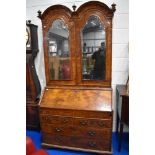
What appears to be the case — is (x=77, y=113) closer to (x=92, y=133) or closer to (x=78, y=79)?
(x=92, y=133)

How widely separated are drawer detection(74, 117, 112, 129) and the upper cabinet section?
51cm

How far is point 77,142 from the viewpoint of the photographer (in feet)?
8.19

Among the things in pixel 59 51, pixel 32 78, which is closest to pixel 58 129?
pixel 32 78

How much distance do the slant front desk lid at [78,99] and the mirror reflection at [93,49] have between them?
23cm

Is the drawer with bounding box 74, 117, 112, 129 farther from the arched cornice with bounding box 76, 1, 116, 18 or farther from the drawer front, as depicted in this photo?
the arched cornice with bounding box 76, 1, 116, 18

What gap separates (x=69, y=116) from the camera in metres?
2.46

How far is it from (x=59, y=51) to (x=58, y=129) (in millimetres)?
1117

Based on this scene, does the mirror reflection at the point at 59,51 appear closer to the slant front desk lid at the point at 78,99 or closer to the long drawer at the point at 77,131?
the slant front desk lid at the point at 78,99

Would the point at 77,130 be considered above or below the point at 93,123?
below

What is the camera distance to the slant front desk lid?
7.86 feet

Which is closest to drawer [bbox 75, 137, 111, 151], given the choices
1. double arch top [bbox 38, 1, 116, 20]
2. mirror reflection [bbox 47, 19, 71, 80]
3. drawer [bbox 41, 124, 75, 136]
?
drawer [bbox 41, 124, 75, 136]

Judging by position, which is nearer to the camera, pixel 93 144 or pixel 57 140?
pixel 93 144
